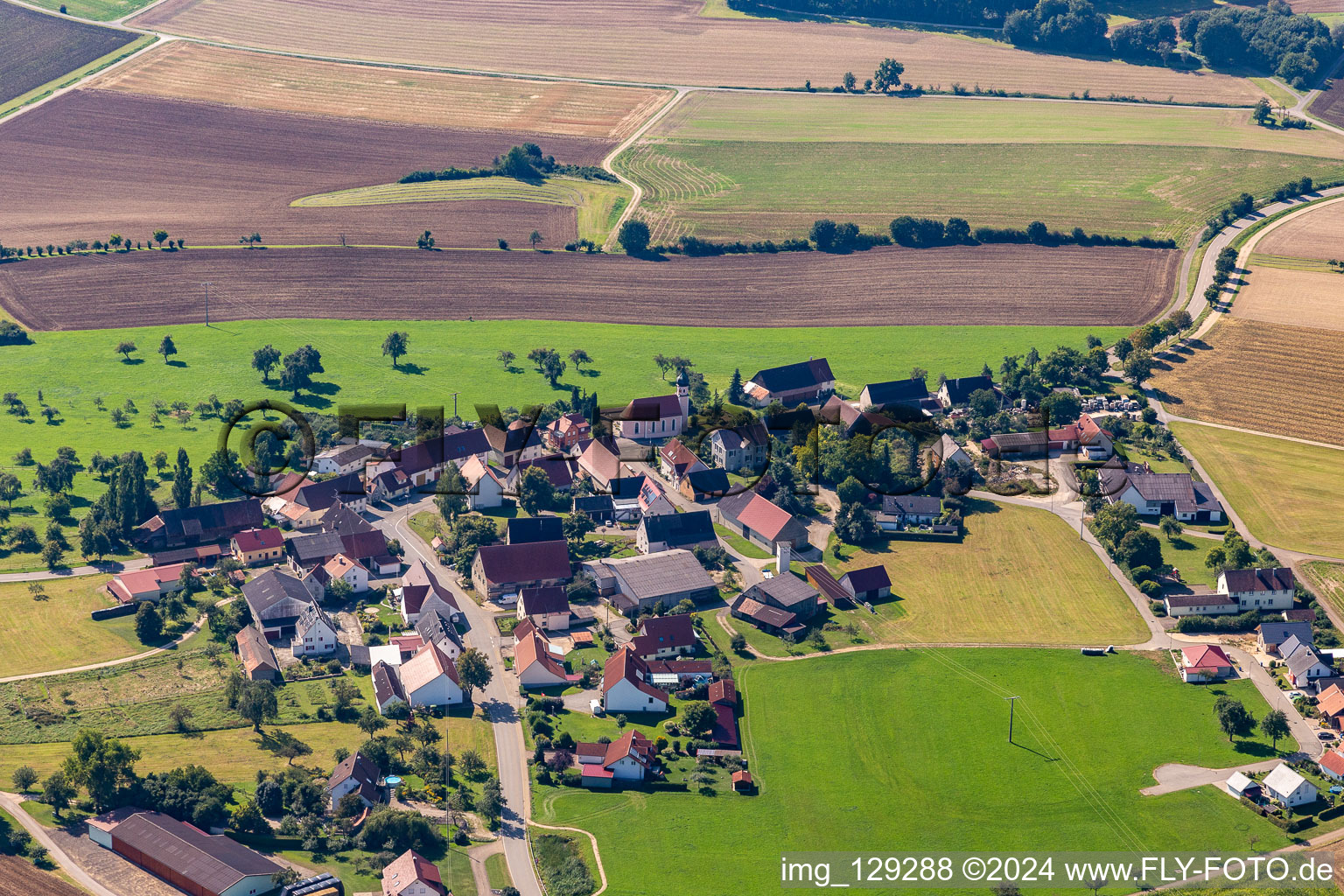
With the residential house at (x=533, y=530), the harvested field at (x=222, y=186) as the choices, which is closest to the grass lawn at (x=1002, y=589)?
the residential house at (x=533, y=530)

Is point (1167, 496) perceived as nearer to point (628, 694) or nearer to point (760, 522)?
point (760, 522)

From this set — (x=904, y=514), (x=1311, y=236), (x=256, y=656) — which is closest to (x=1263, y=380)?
(x=1311, y=236)

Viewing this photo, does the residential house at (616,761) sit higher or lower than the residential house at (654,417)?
lower

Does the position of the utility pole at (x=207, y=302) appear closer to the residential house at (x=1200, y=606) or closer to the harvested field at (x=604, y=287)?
the harvested field at (x=604, y=287)

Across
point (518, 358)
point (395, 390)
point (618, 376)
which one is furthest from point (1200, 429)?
point (395, 390)

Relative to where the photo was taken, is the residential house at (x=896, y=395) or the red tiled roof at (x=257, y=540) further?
the residential house at (x=896, y=395)

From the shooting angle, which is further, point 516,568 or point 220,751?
point 516,568

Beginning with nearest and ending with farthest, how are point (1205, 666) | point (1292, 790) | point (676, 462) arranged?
point (1292, 790)
point (1205, 666)
point (676, 462)
